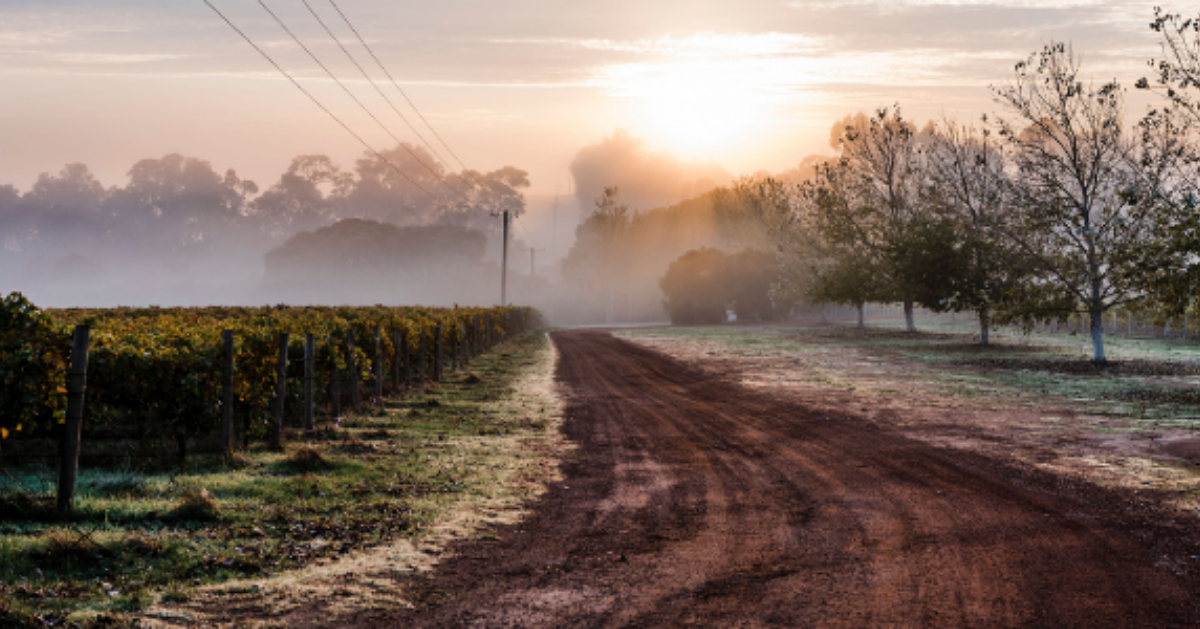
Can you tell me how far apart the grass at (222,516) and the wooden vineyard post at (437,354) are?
11.3 m

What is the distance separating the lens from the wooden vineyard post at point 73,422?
9297 mm

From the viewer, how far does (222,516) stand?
379 inches

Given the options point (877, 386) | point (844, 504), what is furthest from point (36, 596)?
point (877, 386)

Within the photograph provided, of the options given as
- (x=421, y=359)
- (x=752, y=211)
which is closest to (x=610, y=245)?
(x=752, y=211)

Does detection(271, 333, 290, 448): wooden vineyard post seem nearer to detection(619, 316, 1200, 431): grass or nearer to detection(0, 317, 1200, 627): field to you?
detection(0, 317, 1200, 627): field

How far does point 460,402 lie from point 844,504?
1348 centimetres

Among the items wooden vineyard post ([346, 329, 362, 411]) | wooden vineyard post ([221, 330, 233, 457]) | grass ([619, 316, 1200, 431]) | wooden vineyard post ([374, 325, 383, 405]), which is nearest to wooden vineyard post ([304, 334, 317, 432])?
wooden vineyard post ([346, 329, 362, 411])

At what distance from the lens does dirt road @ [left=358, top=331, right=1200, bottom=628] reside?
268 inches

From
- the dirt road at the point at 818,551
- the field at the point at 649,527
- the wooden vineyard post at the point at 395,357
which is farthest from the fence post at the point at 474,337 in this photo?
the dirt road at the point at 818,551

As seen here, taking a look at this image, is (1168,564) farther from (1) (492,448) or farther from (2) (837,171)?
(2) (837,171)

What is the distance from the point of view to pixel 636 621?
6.61m

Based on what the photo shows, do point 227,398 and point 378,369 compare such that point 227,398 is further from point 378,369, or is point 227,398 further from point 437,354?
point 437,354

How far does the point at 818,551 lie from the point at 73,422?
833cm

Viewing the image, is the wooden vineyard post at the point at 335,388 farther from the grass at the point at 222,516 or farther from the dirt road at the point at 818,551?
the dirt road at the point at 818,551
